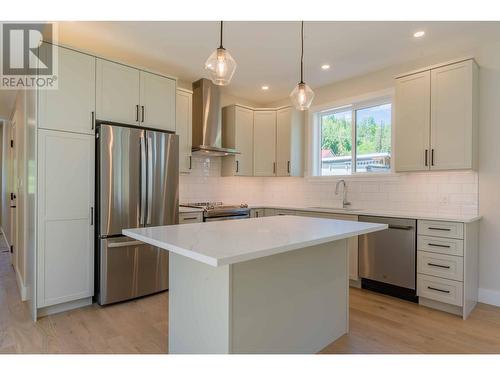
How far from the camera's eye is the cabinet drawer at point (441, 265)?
2736 millimetres

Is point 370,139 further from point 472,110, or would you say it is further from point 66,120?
point 66,120

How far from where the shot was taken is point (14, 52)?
9.51ft

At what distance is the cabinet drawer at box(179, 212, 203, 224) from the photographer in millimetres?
3545

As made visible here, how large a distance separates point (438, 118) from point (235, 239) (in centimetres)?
270

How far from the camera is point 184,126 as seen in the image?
13.2 ft

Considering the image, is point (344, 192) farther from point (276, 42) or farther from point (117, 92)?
point (117, 92)

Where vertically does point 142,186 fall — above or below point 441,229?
above

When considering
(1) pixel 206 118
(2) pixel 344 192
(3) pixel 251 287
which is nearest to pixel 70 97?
(1) pixel 206 118

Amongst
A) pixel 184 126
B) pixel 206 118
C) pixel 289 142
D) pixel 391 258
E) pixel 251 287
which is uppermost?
pixel 206 118

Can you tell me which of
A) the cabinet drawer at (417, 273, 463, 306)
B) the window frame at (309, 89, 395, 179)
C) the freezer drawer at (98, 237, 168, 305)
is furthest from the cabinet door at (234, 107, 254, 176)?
the cabinet drawer at (417, 273, 463, 306)

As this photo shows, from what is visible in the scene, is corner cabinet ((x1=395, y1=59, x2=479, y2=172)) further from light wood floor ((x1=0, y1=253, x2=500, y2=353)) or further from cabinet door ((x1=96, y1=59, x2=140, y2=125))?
cabinet door ((x1=96, y1=59, x2=140, y2=125))

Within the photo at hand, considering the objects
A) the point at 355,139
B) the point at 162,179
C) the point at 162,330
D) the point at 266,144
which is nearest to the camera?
the point at 162,330

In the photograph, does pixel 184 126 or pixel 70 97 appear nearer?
pixel 70 97

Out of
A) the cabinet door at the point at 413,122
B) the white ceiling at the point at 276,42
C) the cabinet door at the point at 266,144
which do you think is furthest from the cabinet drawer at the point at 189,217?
the cabinet door at the point at 413,122
